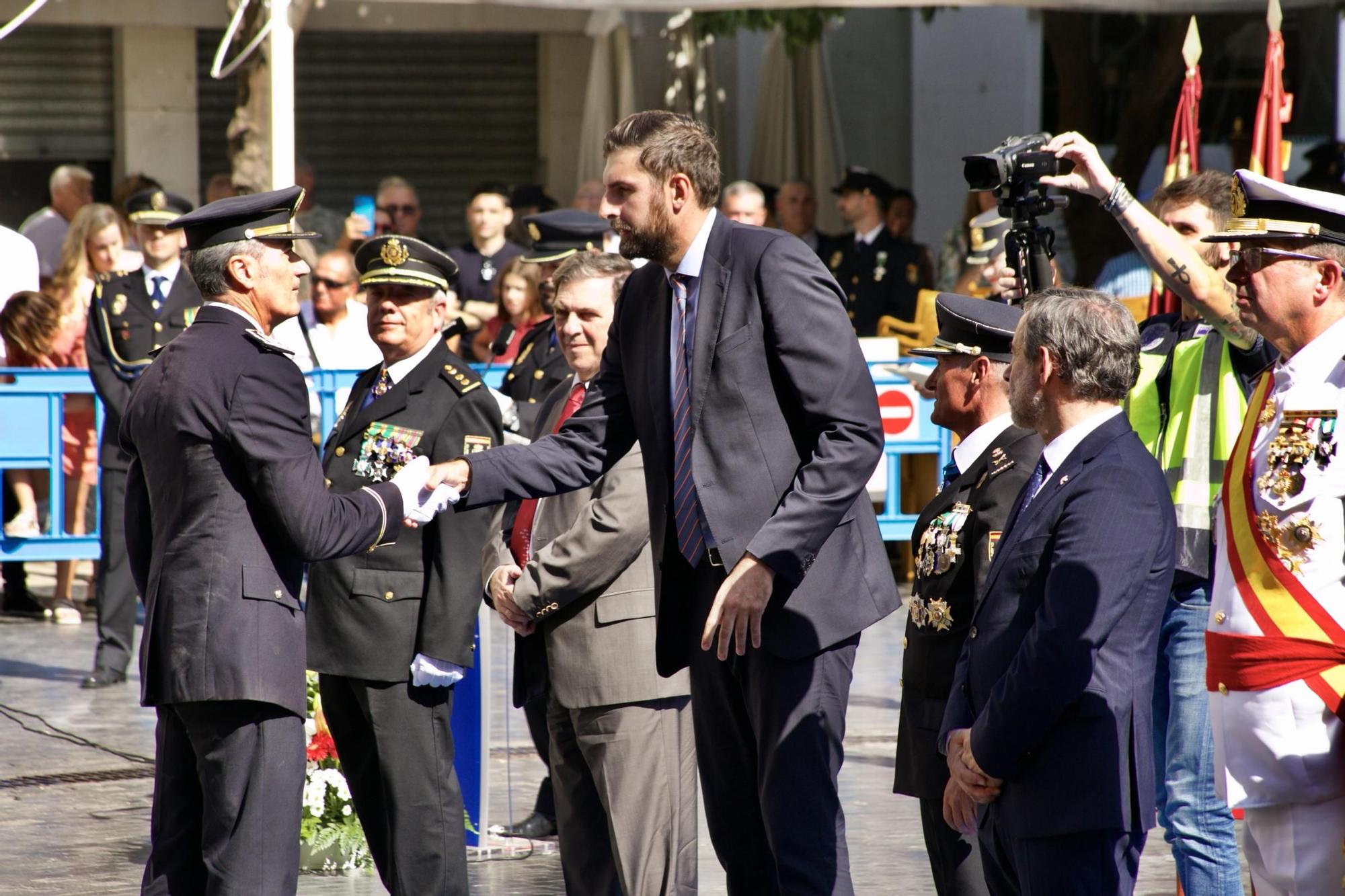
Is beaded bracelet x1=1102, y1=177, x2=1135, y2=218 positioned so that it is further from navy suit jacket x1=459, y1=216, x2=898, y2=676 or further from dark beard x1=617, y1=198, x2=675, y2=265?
dark beard x1=617, y1=198, x2=675, y2=265

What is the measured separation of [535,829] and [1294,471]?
3.50 m

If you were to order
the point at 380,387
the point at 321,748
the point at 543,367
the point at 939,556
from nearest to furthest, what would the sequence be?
the point at 939,556 < the point at 380,387 < the point at 321,748 < the point at 543,367

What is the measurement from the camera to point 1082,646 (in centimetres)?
338

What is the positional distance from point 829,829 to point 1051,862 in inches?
23.6

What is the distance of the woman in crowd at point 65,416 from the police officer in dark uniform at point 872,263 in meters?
4.66

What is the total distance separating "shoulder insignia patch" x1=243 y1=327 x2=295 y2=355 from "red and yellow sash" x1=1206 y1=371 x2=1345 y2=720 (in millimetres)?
2109

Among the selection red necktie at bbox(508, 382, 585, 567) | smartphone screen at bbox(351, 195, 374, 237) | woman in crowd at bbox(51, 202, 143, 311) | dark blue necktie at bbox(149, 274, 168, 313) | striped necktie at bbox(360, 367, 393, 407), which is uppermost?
smartphone screen at bbox(351, 195, 374, 237)

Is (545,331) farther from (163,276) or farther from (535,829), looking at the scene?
(163,276)

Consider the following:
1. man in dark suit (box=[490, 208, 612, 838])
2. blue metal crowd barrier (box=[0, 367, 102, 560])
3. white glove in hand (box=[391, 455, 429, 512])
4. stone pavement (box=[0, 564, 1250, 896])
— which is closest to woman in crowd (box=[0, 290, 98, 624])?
blue metal crowd barrier (box=[0, 367, 102, 560])

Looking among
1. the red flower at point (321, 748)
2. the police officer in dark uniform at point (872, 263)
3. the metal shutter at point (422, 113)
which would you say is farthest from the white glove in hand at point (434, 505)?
the metal shutter at point (422, 113)

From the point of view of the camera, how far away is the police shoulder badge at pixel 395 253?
17.2ft

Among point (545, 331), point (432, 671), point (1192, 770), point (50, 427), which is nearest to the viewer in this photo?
point (1192, 770)

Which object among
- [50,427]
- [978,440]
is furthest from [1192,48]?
[50,427]

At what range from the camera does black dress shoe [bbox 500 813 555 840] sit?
6.23 meters
